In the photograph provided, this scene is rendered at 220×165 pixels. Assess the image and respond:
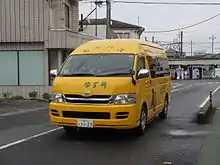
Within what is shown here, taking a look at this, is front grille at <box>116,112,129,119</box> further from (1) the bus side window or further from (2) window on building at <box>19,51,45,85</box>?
(2) window on building at <box>19,51,45,85</box>

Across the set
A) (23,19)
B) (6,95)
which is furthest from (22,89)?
(23,19)

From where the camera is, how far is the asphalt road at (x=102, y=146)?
24.4 feet

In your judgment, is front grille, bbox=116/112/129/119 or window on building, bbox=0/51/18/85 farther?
window on building, bbox=0/51/18/85

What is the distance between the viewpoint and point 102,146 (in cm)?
869

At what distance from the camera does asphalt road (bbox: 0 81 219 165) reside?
743cm

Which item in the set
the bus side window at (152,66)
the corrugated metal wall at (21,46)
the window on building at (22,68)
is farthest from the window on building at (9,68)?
the bus side window at (152,66)

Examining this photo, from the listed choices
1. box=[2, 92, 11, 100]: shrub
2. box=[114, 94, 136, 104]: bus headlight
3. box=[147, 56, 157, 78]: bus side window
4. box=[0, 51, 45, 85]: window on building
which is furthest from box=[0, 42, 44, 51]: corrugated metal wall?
box=[114, 94, 136, 104]: bus headlight

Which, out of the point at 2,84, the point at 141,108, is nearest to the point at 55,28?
the point at 2,84

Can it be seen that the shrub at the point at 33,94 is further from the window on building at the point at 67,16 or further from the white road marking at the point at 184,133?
the white road marking at the point at 184,133

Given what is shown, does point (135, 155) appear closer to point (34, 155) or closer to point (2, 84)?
point (34, 155)

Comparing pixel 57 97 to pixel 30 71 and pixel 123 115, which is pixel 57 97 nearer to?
pixel 123 115

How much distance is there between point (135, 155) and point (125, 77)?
2039mm

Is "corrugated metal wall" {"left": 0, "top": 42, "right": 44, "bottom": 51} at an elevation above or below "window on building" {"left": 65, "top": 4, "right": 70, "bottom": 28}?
below

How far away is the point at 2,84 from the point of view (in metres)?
22.9
